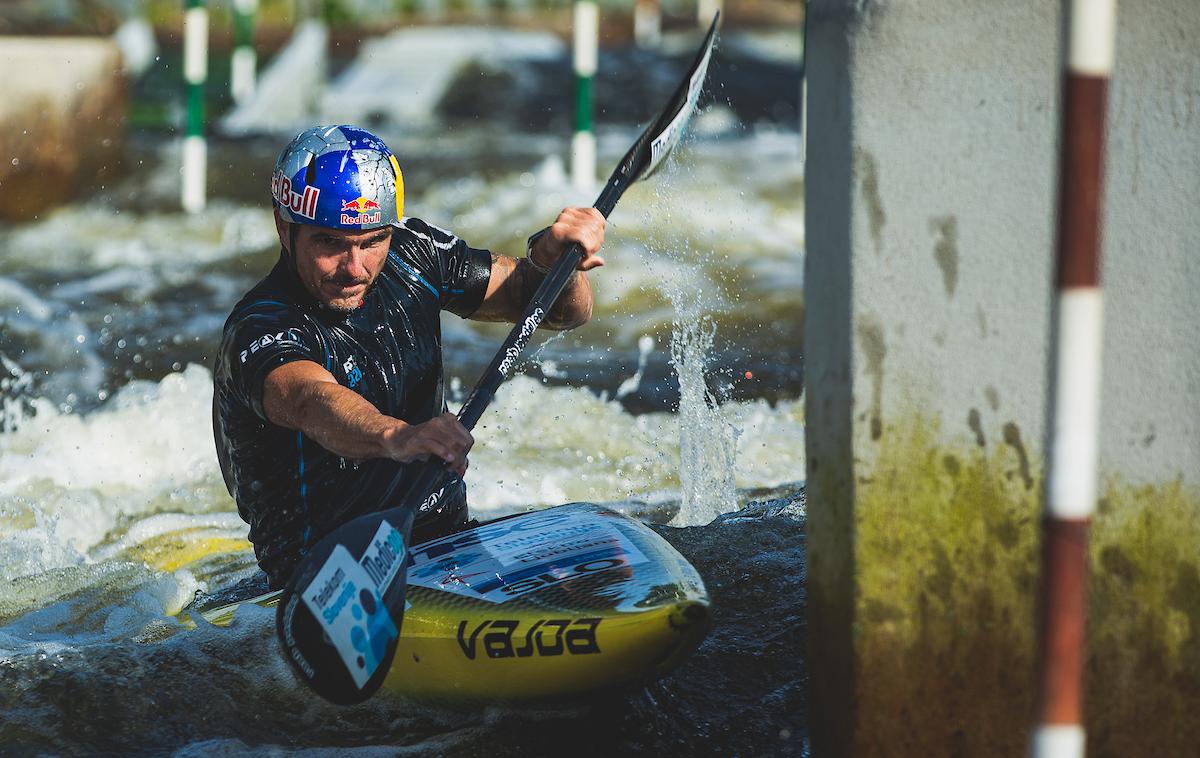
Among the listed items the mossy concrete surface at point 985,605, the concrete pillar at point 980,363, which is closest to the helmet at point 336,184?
the concrete pillar at point 980,363

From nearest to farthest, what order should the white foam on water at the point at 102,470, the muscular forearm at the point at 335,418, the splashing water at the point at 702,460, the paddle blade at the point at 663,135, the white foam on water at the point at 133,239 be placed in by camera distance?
1. the muscular forearm at the point at 335,418
2. the paddle blade at the point at 663,135
3. the splashing water at the point at 702,460
4. the white foam on water at the point at 102,470
5. the white foam on water at the point at 133,239

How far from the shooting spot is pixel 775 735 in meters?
3.01

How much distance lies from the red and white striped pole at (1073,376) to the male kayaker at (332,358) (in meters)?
1.35

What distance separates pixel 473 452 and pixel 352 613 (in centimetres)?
312

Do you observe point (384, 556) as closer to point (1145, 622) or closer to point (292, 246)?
point (292, 246)

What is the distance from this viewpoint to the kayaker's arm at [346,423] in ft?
9.23

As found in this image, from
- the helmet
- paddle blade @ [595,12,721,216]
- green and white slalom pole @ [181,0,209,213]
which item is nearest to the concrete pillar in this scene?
the helmet

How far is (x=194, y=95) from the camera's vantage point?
920cm

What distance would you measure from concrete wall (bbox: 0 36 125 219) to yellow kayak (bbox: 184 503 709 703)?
726cm

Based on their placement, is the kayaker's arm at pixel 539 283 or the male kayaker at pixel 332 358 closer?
the male kayaker at pixel 332 358

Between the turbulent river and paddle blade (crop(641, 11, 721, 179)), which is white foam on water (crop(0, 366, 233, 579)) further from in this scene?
paddle blade (crop(641, 11, 721, 179))

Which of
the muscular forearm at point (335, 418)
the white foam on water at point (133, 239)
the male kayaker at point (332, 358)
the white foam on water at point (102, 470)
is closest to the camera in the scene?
the muscular forearm at point (335, 418)

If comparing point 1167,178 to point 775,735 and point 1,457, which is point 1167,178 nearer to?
point 775,735

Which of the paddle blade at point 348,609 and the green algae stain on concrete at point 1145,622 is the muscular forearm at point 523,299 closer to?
the paddle blade at point 348,609
